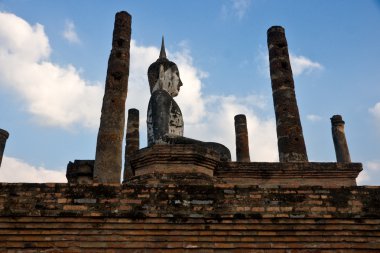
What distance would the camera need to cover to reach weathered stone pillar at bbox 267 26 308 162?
37.4 feet

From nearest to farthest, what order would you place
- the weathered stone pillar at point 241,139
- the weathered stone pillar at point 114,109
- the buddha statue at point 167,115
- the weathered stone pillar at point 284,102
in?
the buddha statue at point 167,115 → the weathered stone pillar at point 114,109 → the weathered stone pillar at point 284,102 → the weathered stone pillar at point 241,139

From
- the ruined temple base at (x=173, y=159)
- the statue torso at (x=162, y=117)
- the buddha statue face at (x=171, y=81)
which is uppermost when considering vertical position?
the buddha statue face at (x=171, y=81)

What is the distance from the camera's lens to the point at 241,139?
17.7m

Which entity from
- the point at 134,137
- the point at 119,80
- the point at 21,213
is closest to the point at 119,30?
the point at 119,80

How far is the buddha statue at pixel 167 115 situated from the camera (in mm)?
7844

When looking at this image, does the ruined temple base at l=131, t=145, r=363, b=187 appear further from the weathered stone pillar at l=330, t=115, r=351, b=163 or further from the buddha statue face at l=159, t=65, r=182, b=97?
the weathered stone pillar at l=330, t=115, r=351, b=163

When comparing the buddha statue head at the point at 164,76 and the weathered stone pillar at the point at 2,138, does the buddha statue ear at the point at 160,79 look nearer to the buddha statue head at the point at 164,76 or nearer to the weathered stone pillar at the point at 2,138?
the buddha statue head at the point at 164,76

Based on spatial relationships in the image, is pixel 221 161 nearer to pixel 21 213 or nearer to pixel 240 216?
pixel 240 216

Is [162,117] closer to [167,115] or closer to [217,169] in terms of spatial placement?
[167,115]

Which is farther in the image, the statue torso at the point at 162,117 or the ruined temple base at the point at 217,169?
the statue torso at the point at 162,117

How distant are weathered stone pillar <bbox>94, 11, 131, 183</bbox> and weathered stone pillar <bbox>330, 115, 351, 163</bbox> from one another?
10.6 metres

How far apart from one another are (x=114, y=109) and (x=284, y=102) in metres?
5.18

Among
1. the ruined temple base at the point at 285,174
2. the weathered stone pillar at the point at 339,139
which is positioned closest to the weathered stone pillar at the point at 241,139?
the weathered stone pillar at the point at 339,139

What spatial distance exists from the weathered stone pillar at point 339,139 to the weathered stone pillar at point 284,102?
6856mm
